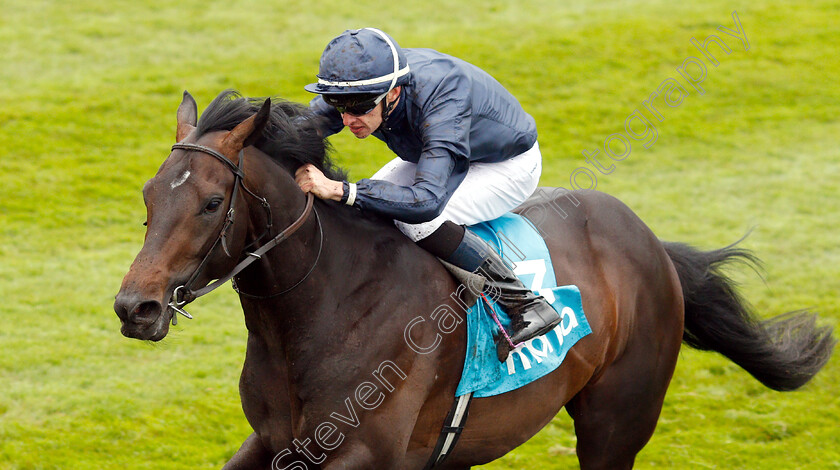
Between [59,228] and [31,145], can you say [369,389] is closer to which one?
[59,228]

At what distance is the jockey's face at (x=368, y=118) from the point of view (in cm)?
368

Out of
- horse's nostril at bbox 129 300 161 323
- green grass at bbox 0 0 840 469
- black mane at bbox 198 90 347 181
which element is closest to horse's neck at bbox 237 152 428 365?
black mane at bbox 198 90 347 181

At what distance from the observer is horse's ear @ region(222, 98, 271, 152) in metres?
3.19

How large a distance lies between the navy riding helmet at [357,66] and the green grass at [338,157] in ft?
4.37

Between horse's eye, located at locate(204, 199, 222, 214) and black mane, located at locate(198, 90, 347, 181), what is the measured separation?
1.10 feet

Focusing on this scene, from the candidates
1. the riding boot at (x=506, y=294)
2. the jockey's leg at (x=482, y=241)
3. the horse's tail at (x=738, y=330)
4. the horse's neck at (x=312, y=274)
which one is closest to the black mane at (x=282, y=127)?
the horse's neck at (x=312, y=274)

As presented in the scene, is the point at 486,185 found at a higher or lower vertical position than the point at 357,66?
lower

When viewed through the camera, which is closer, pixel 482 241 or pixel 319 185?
pixel 319 185

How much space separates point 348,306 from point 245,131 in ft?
2.78

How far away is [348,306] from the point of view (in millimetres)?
3643

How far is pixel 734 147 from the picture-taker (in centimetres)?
1407

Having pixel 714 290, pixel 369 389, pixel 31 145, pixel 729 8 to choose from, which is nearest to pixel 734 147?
pixel 729 8

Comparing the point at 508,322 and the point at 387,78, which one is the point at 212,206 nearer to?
the point at 387,78

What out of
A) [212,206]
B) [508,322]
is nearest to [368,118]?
[212,206]
